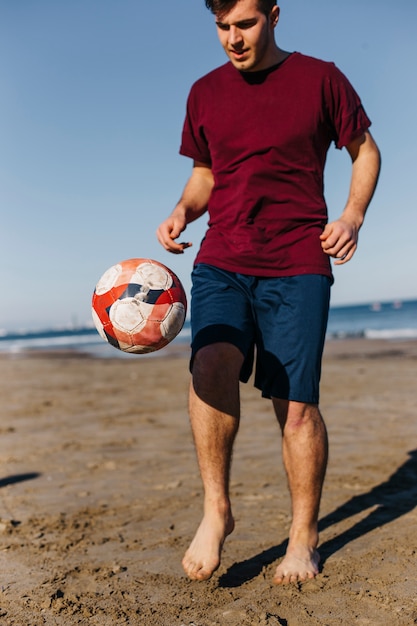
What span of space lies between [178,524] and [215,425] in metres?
0.97

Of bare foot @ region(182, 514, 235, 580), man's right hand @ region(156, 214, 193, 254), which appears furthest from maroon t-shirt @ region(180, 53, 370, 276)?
bare foot @ region(182, 514, 235, 580)

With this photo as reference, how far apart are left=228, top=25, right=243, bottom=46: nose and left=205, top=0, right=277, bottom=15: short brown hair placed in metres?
0.07

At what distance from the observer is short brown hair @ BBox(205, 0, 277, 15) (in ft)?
9.12

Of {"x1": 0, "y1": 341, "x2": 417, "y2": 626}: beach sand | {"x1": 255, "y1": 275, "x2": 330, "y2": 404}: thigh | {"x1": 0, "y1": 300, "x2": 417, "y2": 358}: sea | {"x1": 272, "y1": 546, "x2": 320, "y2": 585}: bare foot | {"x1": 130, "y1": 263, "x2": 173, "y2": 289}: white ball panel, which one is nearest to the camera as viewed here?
{"x1": 0, "y1": 341, "x2": 417, "y2": 626}: beach sand

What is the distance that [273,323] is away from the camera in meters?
2.88

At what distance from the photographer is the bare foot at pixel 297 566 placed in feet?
8.84

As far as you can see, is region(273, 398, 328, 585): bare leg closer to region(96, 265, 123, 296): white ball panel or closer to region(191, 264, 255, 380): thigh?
region(191, 264, 255, 380): thigh

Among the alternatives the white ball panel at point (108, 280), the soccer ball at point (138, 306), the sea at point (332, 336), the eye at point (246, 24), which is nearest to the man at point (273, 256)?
the eye at point (246, 24)

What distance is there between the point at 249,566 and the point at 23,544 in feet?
3.83

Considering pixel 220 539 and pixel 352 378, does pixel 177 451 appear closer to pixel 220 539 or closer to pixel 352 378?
pixel 220 539

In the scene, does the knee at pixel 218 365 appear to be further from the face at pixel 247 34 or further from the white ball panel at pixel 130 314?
the face at pixel 247 34

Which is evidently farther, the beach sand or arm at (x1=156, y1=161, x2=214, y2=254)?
arm at (x1=156, y1=161, x2=214, y2=254)

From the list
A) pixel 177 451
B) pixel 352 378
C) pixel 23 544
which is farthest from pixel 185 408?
pixel 23 544

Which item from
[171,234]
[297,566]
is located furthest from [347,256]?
[297,566]
